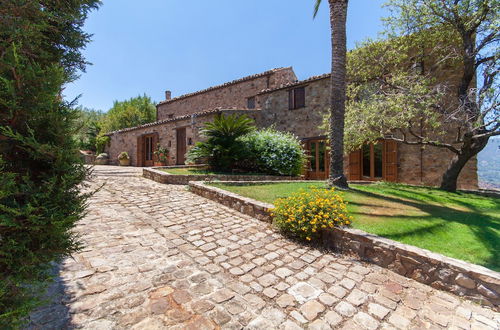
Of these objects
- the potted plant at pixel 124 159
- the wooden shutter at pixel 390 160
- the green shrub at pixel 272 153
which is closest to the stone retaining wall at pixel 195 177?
the green shrub at pixel 272 153

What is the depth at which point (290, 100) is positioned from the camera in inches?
537

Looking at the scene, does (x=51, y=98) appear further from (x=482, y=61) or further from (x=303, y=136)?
(x=303, y=136)

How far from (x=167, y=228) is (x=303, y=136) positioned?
1057cm

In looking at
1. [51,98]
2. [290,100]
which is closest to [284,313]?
[51,98]

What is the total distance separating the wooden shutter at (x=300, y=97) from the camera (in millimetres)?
13101

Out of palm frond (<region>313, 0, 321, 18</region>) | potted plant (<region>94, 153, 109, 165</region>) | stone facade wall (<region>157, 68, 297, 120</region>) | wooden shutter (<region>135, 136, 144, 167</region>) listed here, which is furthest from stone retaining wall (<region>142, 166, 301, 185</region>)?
potted plant (<region>94, 153, 109, 165</region>)

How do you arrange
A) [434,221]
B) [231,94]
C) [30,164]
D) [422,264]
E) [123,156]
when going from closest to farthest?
[30,164] → [422,264] → [434,221] → [231,94] → [123,156]

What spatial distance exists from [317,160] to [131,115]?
22635mm

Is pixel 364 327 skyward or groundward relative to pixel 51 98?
groundward

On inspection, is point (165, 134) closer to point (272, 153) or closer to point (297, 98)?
point (297, 98)

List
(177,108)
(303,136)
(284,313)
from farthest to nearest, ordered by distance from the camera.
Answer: (177,108) → (303,136) → (284,313)

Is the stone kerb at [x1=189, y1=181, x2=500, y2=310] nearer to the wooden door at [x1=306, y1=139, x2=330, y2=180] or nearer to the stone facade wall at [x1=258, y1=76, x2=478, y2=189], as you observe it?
the stone facade wall at [x1=258, y1=76, x2=478, y2=189]

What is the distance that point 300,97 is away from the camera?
13234 millimetres

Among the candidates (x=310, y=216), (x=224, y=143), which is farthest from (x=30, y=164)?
(x=224, y=143)
